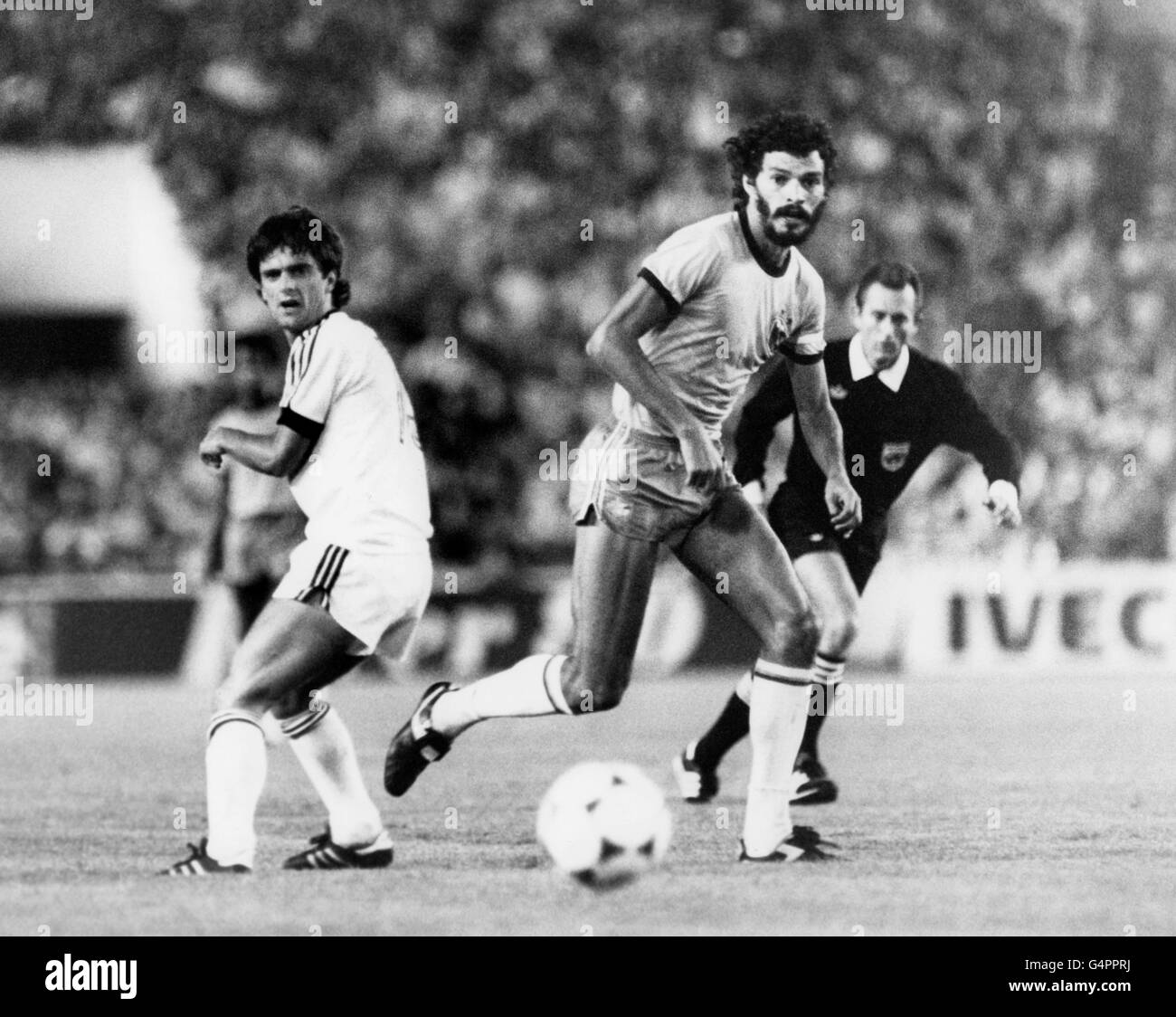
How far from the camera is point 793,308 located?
6691 millimetres

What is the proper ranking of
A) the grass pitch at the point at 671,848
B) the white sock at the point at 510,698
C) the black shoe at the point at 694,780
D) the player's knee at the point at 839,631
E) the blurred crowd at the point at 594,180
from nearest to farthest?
the grass pitch at the point at 671,848
the white sock at the point at 510,698
the player's knee at the point at 839,631
the black shoe at the point at 694,780
the blurred crowd at the point at 594,180

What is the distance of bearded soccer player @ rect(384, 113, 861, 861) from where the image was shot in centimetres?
636

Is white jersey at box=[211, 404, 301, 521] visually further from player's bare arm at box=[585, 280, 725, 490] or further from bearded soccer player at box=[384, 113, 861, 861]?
player's bare arm at box=[585, 280, 725, 490]

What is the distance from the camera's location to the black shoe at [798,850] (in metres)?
6.65

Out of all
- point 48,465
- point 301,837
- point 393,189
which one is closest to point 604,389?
point 393,189

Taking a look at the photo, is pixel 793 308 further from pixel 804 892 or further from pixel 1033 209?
pixel 1033 209

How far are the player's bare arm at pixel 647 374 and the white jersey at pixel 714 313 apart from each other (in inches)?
3.0

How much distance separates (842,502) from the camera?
6.94 metres

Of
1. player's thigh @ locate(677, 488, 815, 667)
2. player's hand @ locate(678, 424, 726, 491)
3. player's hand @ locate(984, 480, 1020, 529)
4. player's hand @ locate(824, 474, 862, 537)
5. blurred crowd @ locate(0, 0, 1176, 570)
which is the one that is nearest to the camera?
player's hand @ locate(678, 424, 726, 491)

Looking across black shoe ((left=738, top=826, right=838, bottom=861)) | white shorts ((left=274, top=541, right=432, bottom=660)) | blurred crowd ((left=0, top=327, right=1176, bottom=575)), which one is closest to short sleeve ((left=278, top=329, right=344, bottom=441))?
white shorts ((left=274, top=541, right=432, bottom=660))

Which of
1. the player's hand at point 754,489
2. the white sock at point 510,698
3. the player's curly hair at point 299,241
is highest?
the player's curly hair at point 299,241

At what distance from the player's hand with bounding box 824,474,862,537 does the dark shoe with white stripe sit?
1834 millimetres

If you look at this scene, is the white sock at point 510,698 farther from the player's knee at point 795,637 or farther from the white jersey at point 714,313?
the white jersey at point 714,313

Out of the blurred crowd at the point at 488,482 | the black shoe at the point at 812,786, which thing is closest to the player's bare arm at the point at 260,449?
the black shoe at the point at 812,786
